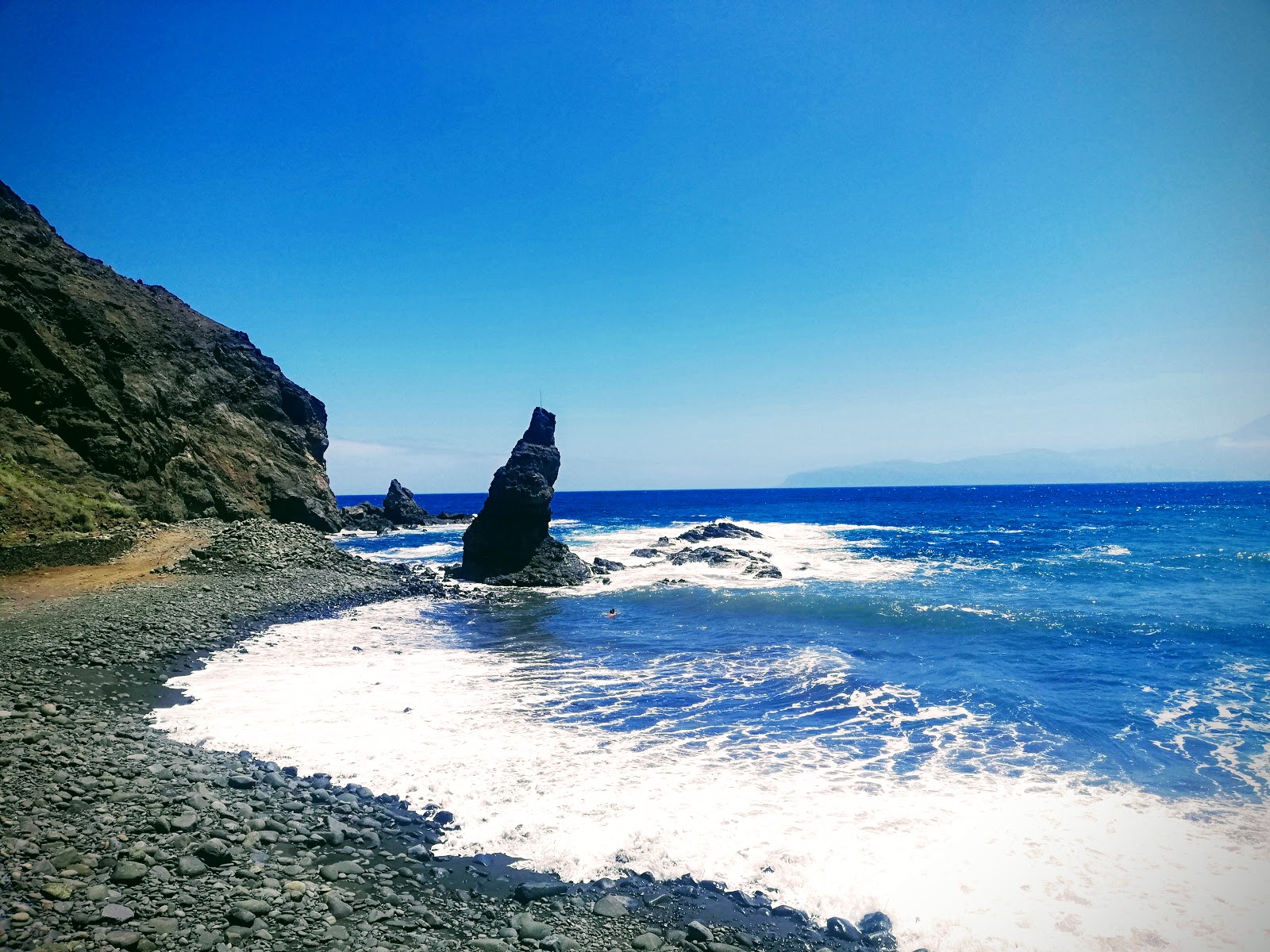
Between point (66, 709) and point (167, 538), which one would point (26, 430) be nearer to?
point (167, 538)

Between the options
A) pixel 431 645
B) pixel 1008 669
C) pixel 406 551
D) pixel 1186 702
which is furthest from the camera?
pixel 406 551

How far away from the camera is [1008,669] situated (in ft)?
60.7

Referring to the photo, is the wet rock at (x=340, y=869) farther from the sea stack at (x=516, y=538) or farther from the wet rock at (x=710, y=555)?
the wet rock at (x=710, y=555)

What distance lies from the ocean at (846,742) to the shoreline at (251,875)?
0.55m

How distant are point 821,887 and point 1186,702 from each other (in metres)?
13.9

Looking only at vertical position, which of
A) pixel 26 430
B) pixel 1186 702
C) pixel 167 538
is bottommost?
pixel 1186 702

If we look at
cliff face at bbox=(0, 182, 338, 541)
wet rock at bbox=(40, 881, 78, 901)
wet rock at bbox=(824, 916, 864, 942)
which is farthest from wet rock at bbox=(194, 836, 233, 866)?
cliff face at bbox=(0, 182, 338, 541)

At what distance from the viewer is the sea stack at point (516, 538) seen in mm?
36500

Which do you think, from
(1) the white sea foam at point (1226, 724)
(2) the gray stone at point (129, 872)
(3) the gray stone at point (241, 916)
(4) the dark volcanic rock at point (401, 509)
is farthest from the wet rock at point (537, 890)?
(4) the dark volcanic rock at point (401, 509)

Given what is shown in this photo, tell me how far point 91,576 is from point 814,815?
27.6m

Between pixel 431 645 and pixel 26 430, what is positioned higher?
pixel 26 430

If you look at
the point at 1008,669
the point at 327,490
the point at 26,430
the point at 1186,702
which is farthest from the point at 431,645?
the point at 327,490

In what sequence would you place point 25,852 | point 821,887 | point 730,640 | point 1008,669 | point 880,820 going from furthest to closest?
1. point 730,640
2. point 1008,669
3. point 880,820
4. point 821,887
5. point 25,852

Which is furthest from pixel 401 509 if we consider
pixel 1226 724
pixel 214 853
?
pixel 1226 724
